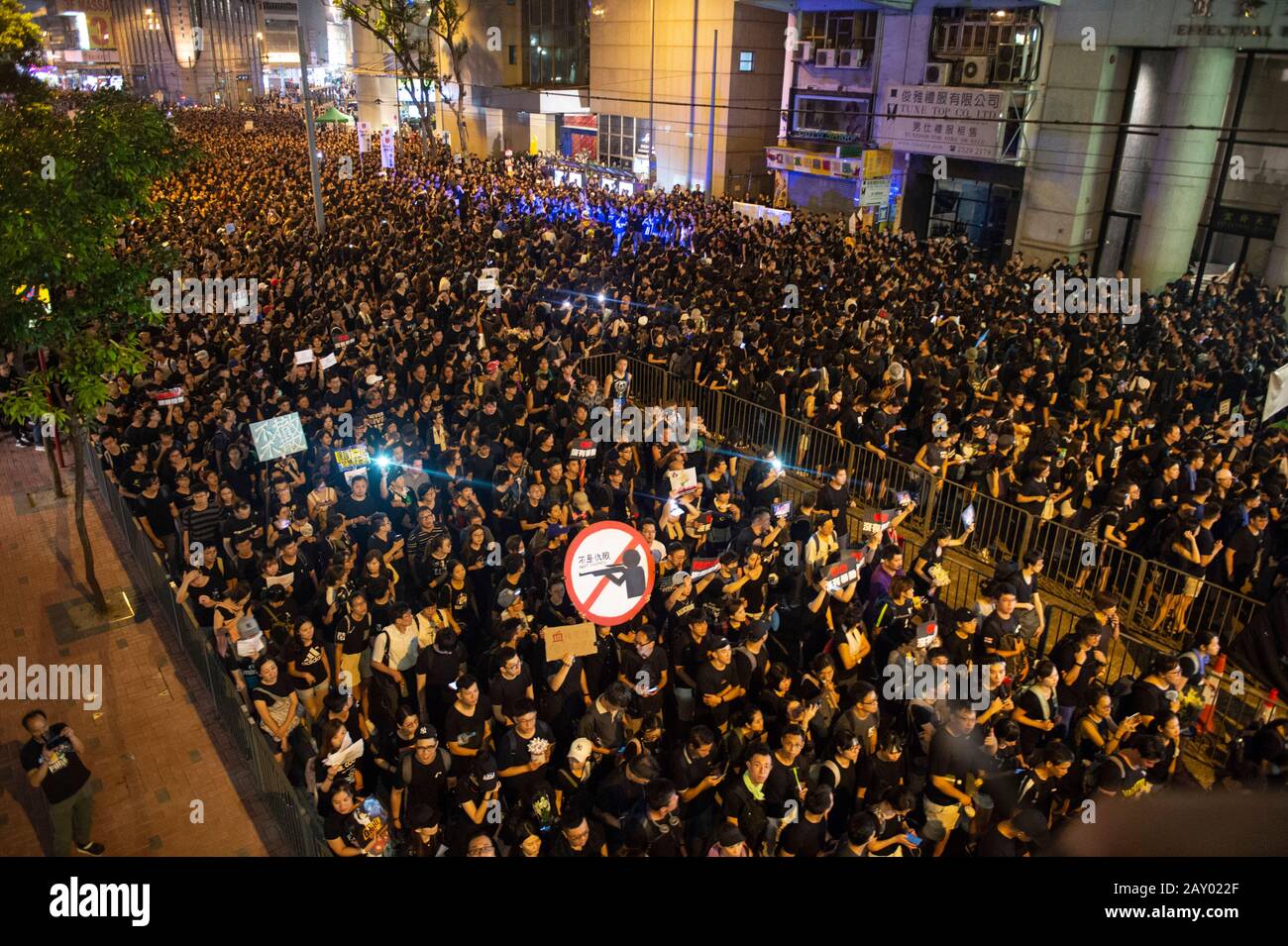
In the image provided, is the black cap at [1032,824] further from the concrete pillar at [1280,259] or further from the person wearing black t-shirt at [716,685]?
the concrete pillar at [1280,259]

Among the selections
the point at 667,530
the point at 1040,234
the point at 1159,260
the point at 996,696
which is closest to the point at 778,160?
the point at 1040,234

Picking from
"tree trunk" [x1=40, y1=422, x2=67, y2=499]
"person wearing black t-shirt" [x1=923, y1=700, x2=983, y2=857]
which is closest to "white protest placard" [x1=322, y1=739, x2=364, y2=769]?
"person wearing black t-shirt" [x1=923, y1=700, x2=983, y2=857]

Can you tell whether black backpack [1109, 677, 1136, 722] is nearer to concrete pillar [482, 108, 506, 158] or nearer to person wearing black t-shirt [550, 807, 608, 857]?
person wearing black t-shirt [550, 807, 608, 857]

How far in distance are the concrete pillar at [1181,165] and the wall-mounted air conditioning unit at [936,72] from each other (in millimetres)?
6098

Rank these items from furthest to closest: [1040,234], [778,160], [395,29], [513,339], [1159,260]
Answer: [395,29], [778,160], [1040,234], [1159,260], [513,339]

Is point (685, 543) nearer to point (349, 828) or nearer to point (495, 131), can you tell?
point (349, 828)

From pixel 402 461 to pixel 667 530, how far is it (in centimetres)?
321

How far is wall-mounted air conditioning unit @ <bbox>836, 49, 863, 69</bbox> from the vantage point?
30.4 metres

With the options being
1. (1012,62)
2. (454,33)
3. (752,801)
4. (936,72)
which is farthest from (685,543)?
(454,33)

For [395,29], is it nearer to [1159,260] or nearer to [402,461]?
[1159,260]

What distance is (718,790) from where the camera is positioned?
6.32 m

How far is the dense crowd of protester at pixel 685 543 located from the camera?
6.06 meters

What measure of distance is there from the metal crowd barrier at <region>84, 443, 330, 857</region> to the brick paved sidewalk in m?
0.12

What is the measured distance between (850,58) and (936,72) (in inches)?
153
